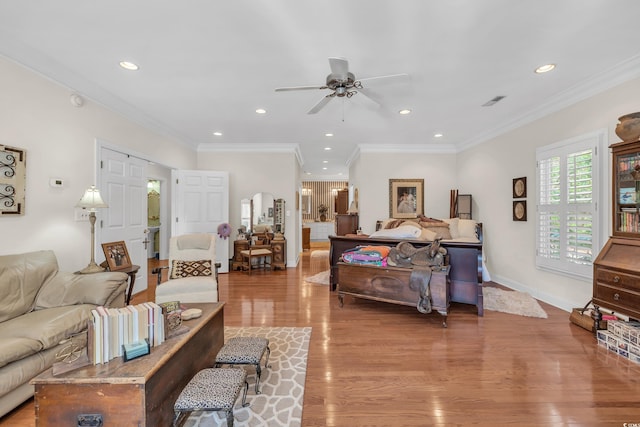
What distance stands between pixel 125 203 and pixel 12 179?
1.58 m

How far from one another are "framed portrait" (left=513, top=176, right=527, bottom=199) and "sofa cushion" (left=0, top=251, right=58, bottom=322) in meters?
6.12

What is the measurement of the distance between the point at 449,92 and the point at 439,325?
291 cm

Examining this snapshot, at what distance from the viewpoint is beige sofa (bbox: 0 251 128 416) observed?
5.72ft

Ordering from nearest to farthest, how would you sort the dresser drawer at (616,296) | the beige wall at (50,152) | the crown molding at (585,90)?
the dresser drawer at (616,296) → the beige wall at (50,152) → the crown molding at (585,90)

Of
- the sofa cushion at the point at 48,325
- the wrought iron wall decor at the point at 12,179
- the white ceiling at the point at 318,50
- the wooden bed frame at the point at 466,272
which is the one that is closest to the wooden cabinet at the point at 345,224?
the white ceiling at the point at 318,50

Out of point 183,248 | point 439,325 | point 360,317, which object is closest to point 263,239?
point 183,248

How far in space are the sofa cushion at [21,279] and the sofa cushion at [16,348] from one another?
0.62m

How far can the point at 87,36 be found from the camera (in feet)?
8.03

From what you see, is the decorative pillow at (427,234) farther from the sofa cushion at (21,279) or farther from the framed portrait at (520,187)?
the sofa cushion at (21,279)

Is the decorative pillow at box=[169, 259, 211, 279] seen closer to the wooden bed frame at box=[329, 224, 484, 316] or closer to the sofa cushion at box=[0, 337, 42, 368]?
the sofa cushion at box=[0, 337, 42, 368]

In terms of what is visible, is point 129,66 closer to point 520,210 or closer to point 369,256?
point 369,256

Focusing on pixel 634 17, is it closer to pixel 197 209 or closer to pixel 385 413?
pixel 385 413

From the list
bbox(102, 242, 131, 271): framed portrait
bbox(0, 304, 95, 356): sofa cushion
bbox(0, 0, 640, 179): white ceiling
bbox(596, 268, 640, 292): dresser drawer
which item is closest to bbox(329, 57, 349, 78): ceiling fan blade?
bbox(0, 0, 640, 179): white ceiling

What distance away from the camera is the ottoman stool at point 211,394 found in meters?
1.45
